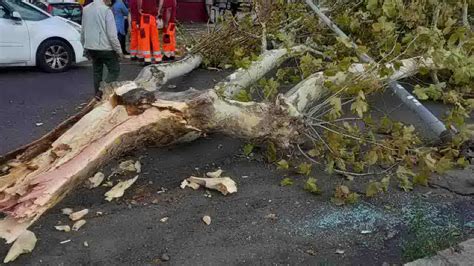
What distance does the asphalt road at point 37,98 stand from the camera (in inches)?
234

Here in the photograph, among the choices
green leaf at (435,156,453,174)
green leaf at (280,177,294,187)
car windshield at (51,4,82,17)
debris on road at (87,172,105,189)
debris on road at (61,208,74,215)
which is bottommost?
debris on road at (61,208,74,215)

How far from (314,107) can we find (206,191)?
1.29 meters

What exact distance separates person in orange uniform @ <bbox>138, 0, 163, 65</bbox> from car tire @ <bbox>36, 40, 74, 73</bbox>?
4.37 ft

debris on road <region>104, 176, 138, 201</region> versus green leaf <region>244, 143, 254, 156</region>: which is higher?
green leaf <region>244, 143, 254, 156</region>

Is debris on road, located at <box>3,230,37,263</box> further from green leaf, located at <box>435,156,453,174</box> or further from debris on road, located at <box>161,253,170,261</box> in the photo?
green leaf, located at <box>435,156,453,174</box>

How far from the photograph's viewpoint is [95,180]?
448cm

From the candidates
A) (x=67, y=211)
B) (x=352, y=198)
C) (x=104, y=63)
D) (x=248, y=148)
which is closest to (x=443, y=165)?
(x=352, y=198)

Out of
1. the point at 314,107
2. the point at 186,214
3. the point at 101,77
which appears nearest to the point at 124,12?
the point at 101,77

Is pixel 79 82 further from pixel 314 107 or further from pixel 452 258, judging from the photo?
pixel 452 258

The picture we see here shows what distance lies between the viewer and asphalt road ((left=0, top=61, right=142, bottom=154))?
595cm

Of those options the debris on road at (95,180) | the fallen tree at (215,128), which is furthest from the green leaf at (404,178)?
the debris on road at (95,180)

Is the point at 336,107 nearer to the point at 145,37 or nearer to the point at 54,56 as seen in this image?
the point at 145,37

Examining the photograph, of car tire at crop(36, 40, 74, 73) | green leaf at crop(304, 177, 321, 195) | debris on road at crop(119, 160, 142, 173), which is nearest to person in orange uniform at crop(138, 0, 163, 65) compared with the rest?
car tire at crop(36, 40, 74, 73)

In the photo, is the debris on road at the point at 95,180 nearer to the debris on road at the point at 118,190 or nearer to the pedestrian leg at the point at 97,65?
the debris on road at the point at 118,190
